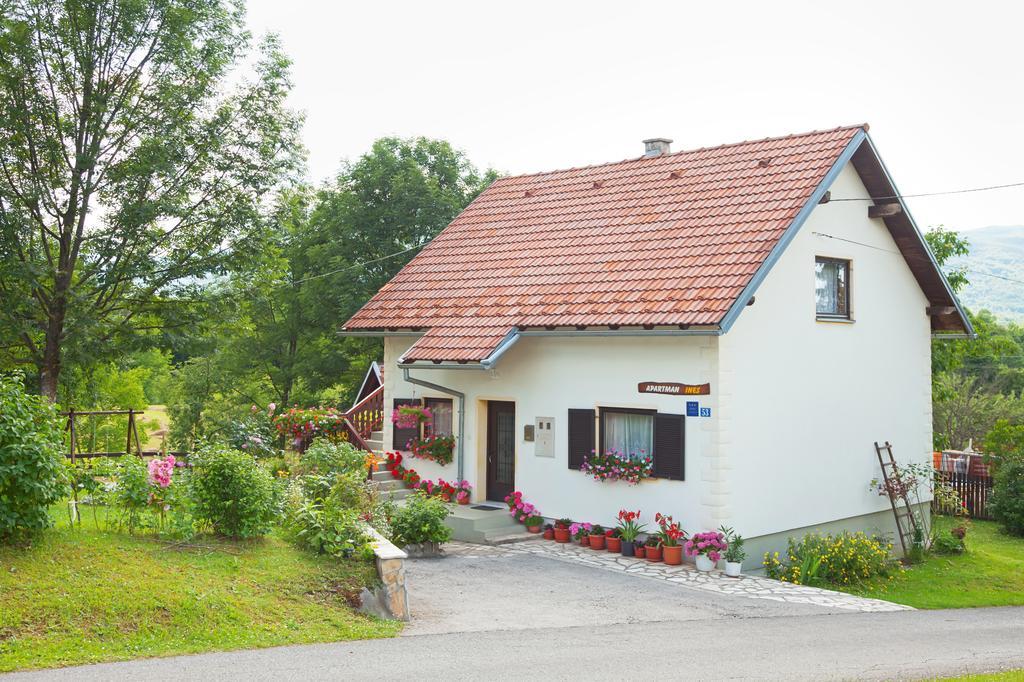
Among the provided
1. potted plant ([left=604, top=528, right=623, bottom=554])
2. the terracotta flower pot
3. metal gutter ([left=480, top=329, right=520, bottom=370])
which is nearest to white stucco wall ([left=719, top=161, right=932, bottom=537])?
the terracotta flower pot

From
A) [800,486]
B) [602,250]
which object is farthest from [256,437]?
[800,486]

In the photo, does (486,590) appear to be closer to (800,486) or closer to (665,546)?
(665,546)

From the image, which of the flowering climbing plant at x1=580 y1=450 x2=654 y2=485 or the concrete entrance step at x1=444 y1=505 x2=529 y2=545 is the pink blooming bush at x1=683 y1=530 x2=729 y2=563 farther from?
the concrete entrance step at x1=444 y1=505 x2=529 y2=545

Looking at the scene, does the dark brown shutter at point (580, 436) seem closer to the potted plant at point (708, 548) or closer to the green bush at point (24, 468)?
the potted plant at point (708, 548)

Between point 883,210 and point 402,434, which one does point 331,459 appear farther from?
point 883,210

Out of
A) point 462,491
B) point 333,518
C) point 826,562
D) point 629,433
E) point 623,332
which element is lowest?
point 826,562

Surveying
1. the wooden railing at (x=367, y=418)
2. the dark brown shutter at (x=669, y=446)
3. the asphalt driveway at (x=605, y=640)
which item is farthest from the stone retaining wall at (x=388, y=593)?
the wooden railing at (x=367, y=418)

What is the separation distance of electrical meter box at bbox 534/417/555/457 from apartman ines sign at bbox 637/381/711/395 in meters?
1.97

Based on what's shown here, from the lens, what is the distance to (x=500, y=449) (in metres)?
17.0

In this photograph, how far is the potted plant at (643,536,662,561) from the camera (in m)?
14.1

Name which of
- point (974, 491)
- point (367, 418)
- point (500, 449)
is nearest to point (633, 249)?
point (500, 449)

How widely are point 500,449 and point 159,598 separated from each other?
8956mm

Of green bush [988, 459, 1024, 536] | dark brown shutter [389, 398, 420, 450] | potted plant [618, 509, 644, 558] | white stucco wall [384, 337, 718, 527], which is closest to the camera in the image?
white stucco wall [384, 337, 718, 527]

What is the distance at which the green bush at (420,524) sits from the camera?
13.6 m
